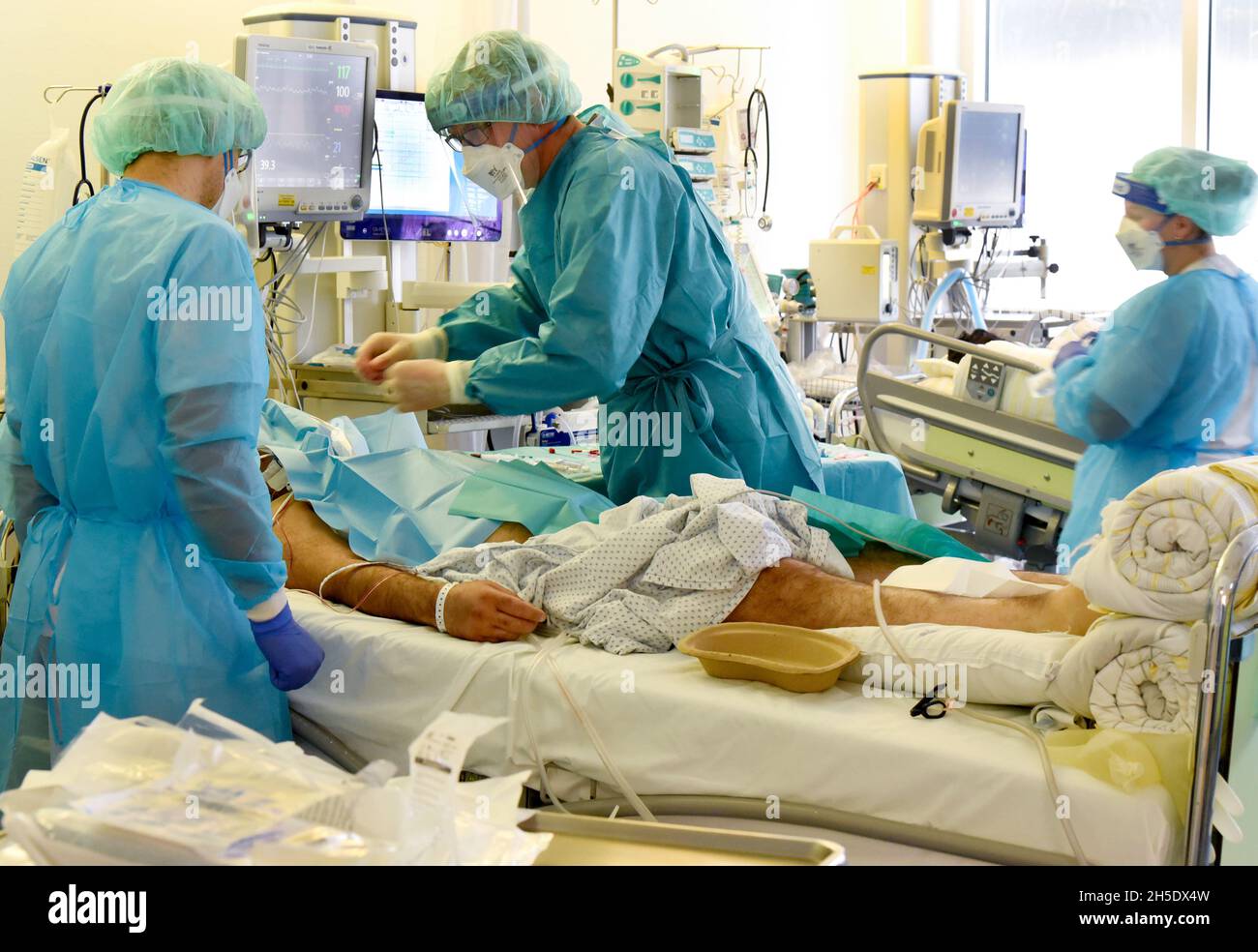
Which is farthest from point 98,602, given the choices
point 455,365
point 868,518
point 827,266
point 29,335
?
point 827,266

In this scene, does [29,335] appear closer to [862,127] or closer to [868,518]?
[868,518]

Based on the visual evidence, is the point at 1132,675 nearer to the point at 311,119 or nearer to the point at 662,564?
the point at 662,564

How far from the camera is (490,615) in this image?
2.36 m

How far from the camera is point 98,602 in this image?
7.02 feet

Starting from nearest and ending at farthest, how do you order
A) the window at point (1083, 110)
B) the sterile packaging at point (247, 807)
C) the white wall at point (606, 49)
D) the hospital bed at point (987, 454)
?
the sterile packaging at point (247, 807)
the hospital bed at point (987, 454)
the white wall at point (606, 49)
the window at point (1083, 110)

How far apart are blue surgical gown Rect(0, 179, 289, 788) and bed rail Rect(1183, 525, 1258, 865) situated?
4.54ft

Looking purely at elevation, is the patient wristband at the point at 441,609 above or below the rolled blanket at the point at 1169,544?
below

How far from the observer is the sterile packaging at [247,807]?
993 millimetres

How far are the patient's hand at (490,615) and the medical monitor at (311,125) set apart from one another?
1.93m

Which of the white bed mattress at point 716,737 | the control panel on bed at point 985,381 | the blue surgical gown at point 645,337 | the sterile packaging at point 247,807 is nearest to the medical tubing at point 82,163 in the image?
the blue surgical gown at point 645,337

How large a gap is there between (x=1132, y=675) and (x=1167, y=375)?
4.76 ft

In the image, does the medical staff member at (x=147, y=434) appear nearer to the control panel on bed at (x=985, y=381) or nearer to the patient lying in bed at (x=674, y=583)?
A: the patient lying in bed at (x=674, y=583)

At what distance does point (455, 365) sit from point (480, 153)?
48cm

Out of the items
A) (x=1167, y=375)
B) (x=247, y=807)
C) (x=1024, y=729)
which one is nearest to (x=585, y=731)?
(x=1024, y=729)
